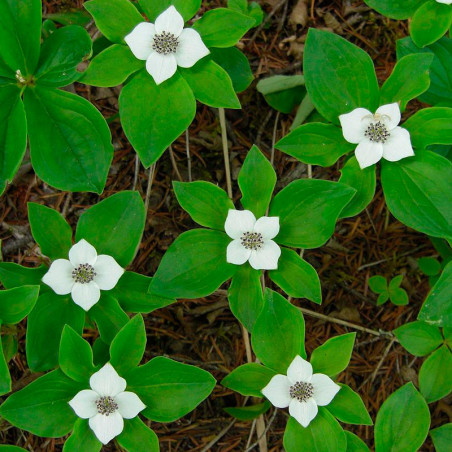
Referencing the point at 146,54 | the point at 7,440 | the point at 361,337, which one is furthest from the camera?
the point at 361,337

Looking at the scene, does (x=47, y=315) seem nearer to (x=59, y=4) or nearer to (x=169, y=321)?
(x=169, y=321)

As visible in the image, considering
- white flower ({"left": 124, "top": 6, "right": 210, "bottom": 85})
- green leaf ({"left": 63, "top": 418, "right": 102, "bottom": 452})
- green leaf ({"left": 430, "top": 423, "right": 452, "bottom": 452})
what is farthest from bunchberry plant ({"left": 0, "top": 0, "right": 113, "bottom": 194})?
green leaf ({"left": 430, "top": 423, "right": 452, "bottom": 452})

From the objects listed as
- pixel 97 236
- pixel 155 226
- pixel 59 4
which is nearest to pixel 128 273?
pixel 97 236

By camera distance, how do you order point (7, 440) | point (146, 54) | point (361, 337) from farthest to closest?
point (361, 337) → point (7, 440) → point (146, 54)

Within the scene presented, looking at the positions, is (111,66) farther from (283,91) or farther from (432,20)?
(432,20)

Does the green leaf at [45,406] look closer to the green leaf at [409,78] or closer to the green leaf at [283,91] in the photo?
the green leaf at [283,91]

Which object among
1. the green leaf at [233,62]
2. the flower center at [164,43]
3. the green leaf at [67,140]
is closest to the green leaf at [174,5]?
the flower center at [164,43]
